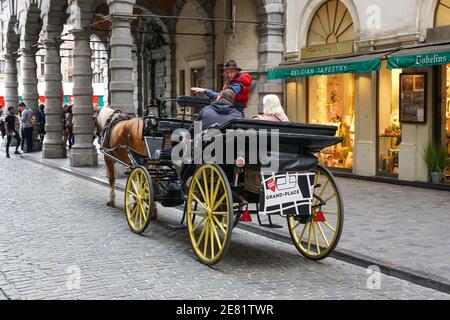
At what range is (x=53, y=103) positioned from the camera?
19406mm

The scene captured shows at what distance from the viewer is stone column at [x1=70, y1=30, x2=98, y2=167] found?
53.9 ft

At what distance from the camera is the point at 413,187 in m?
12.3

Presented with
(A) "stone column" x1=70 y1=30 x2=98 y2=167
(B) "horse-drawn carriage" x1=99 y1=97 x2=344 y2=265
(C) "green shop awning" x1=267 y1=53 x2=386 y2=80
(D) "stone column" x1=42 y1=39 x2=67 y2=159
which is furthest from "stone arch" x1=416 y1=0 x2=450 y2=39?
(D) "stone column" x1=42 y1=39 x2=67 y2=159

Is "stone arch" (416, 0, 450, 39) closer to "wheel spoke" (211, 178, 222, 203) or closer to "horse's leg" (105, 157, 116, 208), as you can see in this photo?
"horse's leg" (105, 157, 116, 208)

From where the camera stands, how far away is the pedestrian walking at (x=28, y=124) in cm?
2122

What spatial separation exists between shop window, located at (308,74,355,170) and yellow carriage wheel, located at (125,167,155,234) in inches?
292

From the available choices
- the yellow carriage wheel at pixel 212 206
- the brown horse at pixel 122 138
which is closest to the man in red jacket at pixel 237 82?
the yellow carriage wheel at pixel 212 206

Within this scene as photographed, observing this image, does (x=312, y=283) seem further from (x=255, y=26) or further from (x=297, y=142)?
(x=255, y=26)

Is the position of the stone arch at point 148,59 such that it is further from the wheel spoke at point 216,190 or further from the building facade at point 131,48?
the wheel spoke at point 216,190

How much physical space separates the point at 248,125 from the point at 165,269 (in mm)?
1664

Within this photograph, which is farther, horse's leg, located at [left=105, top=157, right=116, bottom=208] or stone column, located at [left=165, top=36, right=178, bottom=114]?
stone column, located at [left=165, top=36, right=178, bottom=114]

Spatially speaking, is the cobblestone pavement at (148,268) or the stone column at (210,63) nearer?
the cobblestone pavement at (148,268)

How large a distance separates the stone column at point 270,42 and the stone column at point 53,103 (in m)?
6.62

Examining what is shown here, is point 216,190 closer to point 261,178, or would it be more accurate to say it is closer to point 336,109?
point 261,178
